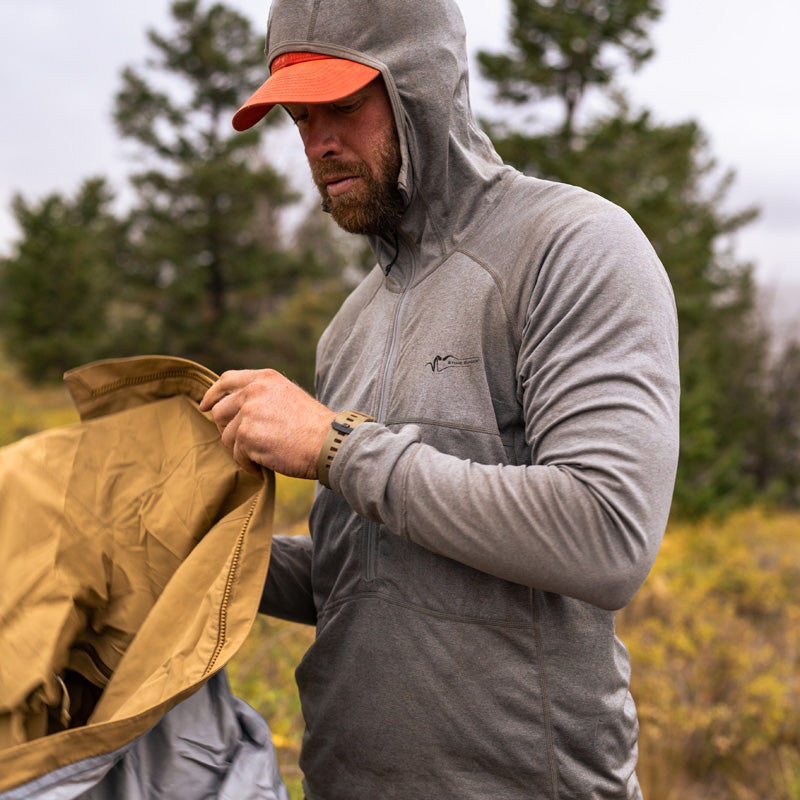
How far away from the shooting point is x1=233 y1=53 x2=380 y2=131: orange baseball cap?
1.49m

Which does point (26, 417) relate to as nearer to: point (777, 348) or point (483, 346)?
point (483, 346)

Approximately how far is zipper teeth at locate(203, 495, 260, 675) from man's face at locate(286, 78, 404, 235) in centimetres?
65

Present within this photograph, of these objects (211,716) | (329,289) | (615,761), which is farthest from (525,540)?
(329,289)

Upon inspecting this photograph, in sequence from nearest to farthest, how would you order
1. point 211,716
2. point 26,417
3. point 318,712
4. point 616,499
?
point 616,499
point 211,716
point 318,712
point 26,417

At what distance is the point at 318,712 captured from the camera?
163 cm

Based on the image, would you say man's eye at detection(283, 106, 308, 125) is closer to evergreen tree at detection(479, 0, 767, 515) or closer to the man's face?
the man's face

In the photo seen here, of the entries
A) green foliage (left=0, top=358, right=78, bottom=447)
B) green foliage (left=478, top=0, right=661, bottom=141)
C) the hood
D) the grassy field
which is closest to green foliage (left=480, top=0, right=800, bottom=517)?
green foliage (left=478, top=0, right=661, bottom=141)

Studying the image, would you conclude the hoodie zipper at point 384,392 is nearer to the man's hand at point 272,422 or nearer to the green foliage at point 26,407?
the man's hand at point 272,422

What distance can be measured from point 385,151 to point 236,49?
63.7ft

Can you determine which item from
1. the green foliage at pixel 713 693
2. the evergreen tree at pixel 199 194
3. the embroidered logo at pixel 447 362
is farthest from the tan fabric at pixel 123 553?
the evergreen tree at pixel 199 194

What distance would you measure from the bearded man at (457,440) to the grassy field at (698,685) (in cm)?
180

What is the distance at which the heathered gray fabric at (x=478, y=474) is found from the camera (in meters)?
1.22

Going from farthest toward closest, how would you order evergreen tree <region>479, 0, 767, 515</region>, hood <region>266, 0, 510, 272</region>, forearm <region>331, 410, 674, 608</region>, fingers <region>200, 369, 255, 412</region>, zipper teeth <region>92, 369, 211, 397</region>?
evergreen tree <region>479, 0, 767, 515</region> < zipper teeth <region>92, 369, 211, 397</region> < hood <region>266, 0, 510, 272</region> < fingers <region>200, 369, 255, 412</region> < forearm <region>331, 410, 674, 608</region>

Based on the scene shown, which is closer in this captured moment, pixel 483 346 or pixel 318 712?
pixel 483 346
